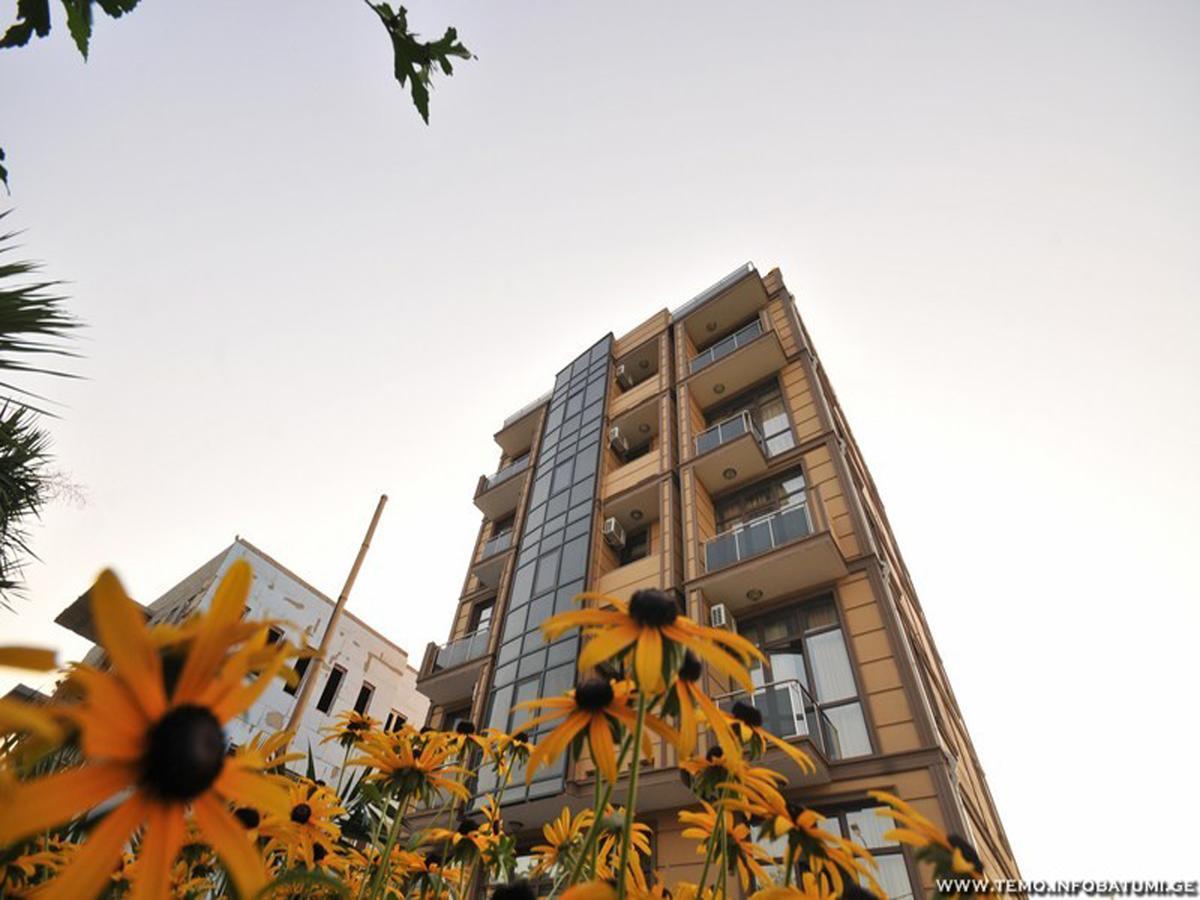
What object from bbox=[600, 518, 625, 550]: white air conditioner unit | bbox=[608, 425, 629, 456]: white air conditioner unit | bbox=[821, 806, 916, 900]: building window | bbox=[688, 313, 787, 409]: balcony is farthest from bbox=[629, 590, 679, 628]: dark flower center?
bbox=[608, 425, 629, 456]: white air conditioner unit

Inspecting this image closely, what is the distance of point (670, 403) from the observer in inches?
776

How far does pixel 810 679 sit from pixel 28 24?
40.6ft

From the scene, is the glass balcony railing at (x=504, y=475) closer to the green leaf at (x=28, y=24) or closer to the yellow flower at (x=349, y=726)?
the yellow flower at (x=349, y=726)

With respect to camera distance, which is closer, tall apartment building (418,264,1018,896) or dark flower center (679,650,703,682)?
dark flower center (679,650,703,682)

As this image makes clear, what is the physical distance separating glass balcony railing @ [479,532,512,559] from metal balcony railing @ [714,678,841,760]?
1156 centimetres

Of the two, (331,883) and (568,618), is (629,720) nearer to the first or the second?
(568,618)

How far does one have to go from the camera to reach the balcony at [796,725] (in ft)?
30.2

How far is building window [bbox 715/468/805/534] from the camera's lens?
593 inches

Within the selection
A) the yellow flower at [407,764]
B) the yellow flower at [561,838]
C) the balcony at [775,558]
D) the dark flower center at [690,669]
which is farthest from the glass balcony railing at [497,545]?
the dark flower center at [690,669]

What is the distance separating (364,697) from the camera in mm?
24797

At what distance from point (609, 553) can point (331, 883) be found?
16395mm

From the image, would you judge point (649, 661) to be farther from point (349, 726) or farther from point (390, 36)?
point (349, 726)

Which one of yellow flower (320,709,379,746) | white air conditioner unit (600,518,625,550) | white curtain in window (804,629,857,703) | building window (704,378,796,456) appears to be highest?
building window (704,378,796,456)

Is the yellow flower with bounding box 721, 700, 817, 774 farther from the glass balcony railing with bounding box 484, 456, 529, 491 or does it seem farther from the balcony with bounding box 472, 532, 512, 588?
the glass balcony railing with bounding box 484, 456, 529, 491
